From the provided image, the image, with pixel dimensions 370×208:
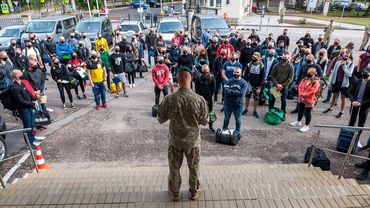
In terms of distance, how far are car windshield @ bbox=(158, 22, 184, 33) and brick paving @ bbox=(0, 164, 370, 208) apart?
45.2ft

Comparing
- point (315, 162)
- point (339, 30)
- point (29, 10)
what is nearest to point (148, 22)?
point (339, 30)

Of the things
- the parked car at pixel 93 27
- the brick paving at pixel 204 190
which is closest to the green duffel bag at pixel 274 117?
the brick paving at pixel 204 190

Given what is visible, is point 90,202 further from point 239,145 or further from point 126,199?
point 239,145

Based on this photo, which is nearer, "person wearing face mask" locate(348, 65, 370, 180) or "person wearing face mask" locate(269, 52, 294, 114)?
"person wearing face mask" locate(348, 65, 370, 180)

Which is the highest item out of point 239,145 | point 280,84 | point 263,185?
point 280,84

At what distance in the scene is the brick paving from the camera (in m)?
3.86

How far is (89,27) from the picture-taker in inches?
705

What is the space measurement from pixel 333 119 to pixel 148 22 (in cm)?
2884

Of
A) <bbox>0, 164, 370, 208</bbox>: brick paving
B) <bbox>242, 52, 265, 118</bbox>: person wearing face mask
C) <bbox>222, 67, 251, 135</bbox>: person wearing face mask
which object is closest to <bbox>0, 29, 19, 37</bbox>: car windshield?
<bbox>0, 164, 370, 208</bbox>: brick paving

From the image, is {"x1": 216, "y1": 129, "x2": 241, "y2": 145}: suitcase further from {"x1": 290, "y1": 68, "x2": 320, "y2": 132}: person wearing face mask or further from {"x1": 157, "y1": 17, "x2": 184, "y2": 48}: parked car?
{"x1": 157, "y1": 17, "x2": 184, "y2": 48}: parked car

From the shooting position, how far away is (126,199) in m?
3.92

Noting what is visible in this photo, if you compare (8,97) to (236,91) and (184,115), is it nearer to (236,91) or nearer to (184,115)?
(184,115)

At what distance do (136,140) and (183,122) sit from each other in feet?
13.0

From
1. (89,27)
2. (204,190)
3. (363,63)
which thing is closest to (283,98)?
(363,63)
